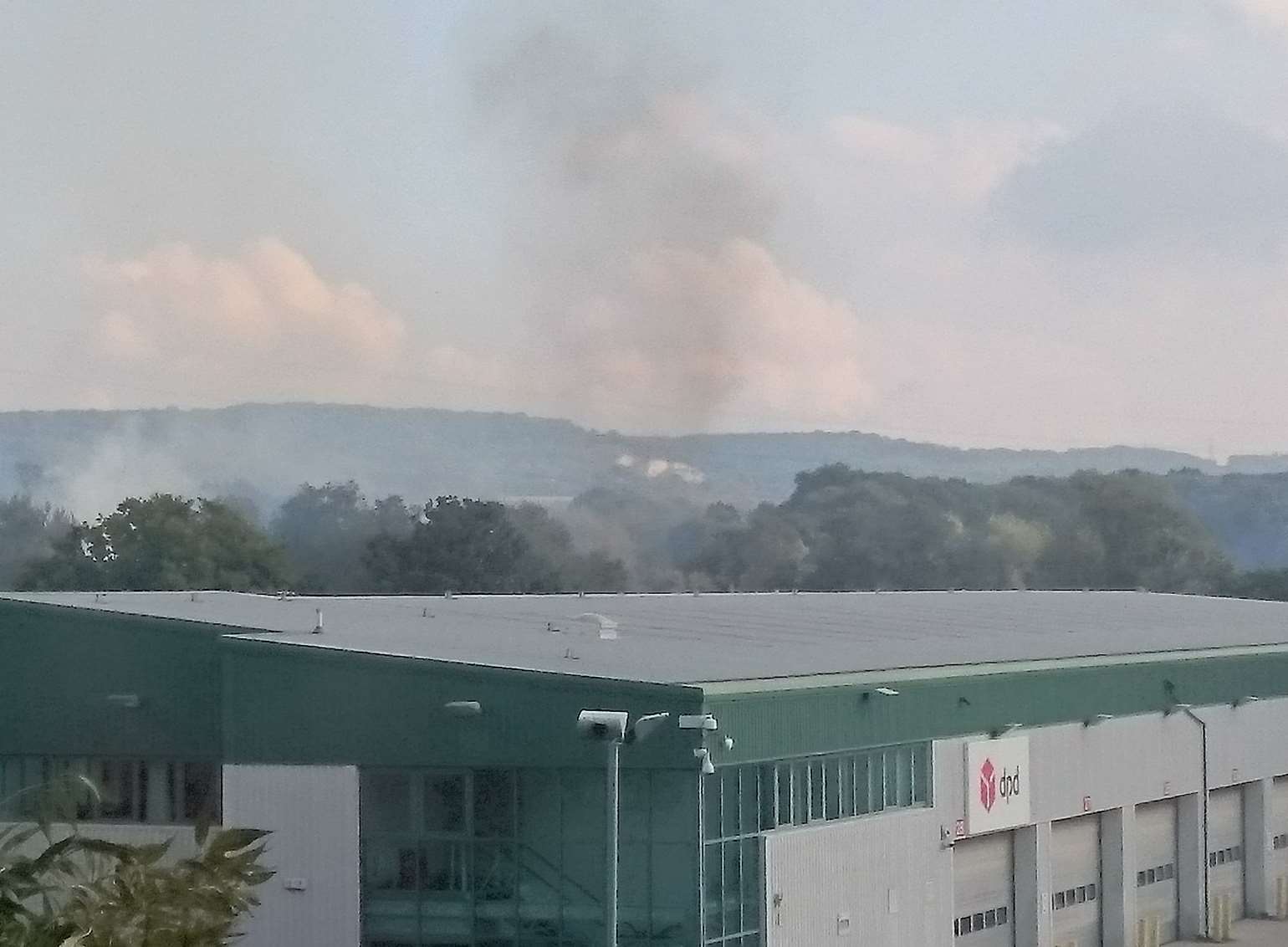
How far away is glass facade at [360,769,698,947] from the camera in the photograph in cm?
2816

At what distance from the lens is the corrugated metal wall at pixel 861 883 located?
29.3 m

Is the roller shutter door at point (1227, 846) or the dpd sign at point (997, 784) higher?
the dpd sign at point (997, 784)

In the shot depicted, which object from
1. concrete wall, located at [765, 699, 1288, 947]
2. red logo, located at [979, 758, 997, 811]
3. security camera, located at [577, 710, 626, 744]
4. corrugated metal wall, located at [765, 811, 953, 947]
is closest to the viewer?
security camera, located at [577, 710, 626, 744]

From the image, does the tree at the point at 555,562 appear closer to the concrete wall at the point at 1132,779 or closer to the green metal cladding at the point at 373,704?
the concrete wall at the point at 1132,779

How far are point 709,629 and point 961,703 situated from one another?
6.26m

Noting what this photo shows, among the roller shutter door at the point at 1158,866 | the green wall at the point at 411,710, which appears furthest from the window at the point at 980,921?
the green wall at the point at 411,710

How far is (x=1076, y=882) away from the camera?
3919 centimetres

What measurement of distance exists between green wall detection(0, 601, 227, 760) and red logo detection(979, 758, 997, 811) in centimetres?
1130

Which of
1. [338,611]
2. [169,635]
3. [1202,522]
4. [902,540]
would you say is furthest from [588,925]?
[1202,522]

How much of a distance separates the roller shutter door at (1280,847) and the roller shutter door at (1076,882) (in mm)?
7990

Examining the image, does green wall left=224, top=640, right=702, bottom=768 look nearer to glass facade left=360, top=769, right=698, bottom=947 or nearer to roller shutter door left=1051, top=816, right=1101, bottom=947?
glass facade left=360, top=769, right=698, bottom=947

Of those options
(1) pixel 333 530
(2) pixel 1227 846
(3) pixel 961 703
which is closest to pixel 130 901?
(3) pixel 961 703

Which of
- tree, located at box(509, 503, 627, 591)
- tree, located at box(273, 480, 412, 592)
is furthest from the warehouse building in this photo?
tree, located at box(509, 503, 627, 591)

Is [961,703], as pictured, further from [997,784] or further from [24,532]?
[24,532]
